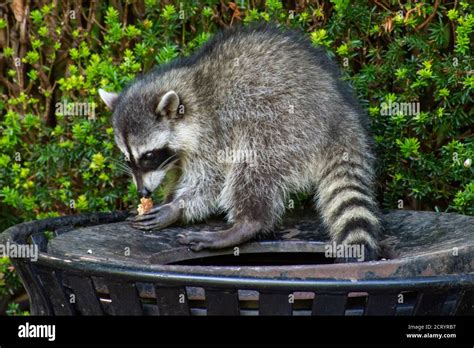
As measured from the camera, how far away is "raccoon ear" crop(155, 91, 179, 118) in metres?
3.69

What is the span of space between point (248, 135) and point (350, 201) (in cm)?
56

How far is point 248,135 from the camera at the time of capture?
11.7 feet

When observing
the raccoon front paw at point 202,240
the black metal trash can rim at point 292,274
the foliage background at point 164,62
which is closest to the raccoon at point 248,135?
the raccoon front paw at point 202,240

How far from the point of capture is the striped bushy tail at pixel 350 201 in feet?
Answer: 10.3

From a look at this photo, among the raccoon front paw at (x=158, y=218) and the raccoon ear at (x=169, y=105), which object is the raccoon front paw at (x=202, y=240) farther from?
the raccoon ear at (x=169, y=105)

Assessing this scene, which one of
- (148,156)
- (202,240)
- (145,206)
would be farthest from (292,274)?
(148,156)

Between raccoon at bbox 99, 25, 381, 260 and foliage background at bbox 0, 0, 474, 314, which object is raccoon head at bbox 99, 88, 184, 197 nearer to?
raccoon at bbox 99, 25, 381, 260

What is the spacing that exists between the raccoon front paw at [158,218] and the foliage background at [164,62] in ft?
2.39

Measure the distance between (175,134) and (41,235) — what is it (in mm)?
827

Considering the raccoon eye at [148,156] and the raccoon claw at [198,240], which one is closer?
the raccoon claw at [198,240]

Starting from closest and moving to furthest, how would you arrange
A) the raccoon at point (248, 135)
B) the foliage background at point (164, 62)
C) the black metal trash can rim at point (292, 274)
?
1. the black metal trash can rim at point (292, 274)
2. the raccoon at point (248, 135)
3. the foliage background at point (164, 62)

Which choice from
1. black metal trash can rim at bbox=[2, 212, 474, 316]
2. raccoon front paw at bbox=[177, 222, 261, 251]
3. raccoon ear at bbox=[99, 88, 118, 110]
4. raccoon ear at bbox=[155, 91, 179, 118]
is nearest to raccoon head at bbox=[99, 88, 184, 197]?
raccoon ear at bbox=[155, 91, 179, 118]

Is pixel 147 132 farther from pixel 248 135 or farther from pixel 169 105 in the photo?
pixel 248 135

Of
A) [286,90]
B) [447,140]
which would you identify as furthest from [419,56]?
[286,90]
